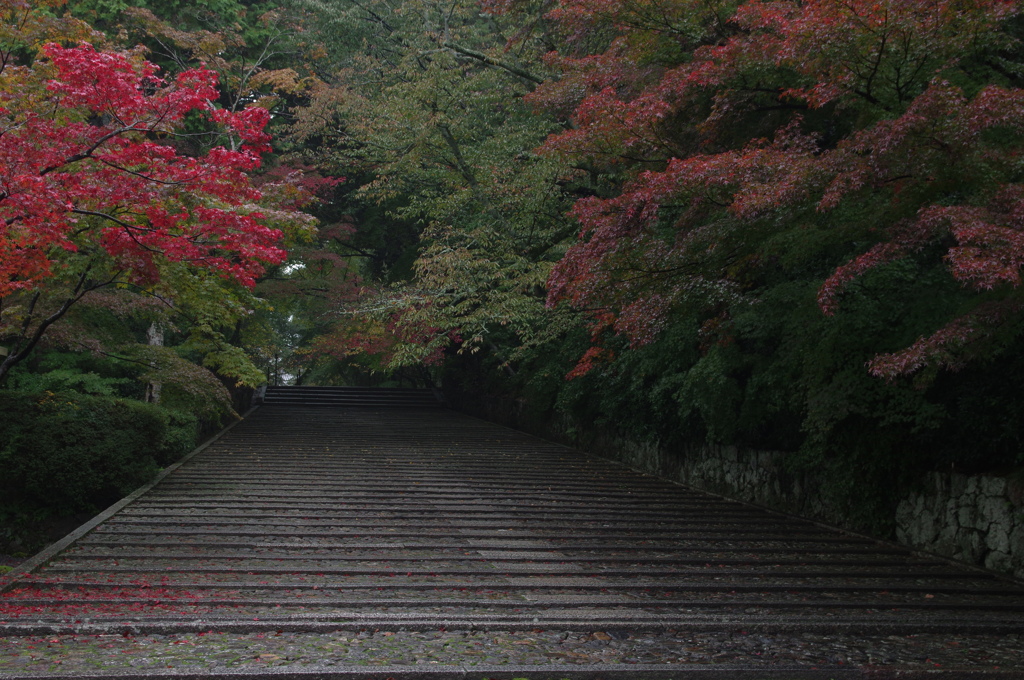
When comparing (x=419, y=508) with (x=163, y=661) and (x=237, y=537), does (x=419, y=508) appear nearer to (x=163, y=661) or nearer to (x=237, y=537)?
(x=237, y=537)

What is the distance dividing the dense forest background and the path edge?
36 cm

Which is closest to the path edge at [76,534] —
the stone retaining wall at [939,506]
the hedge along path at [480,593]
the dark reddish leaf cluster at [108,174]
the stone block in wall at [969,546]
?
the hedge along path at [480,593]

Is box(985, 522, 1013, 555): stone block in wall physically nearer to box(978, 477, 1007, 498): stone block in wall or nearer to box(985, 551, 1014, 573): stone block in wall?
box(985, 551, 1014, 573): stone block in wall

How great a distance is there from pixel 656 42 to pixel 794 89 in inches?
117

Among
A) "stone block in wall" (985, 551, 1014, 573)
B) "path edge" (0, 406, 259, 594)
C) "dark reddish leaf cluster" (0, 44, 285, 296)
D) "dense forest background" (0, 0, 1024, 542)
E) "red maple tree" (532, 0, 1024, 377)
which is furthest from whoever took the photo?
"stone block in wall" (985, 551, 1014, 573)

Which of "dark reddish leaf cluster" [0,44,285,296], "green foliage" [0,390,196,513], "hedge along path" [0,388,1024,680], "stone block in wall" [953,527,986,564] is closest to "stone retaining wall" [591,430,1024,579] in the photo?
"stone block in wall" [953,527,986,564]

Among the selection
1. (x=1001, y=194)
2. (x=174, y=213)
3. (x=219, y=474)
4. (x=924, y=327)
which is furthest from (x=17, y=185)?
(x=924, y=327)

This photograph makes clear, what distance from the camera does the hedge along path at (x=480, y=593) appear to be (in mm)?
4273

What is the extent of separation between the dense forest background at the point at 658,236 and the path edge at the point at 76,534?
363mm

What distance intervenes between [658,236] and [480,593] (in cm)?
472

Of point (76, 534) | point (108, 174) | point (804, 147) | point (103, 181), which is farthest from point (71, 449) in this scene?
point (804, 147)

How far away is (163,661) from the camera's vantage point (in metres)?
4.05

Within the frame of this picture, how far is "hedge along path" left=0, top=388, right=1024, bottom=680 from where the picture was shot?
4.27m

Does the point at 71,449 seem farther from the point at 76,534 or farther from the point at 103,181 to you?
the point at 103,181
